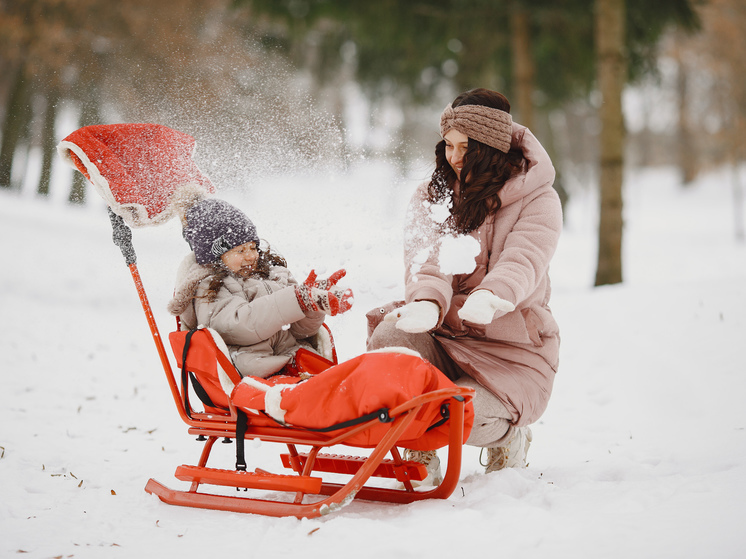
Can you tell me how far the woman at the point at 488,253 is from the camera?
9.92 ft

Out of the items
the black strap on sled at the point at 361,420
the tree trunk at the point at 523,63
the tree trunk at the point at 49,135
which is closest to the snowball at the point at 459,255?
the black strap on sled at the point at 361,420

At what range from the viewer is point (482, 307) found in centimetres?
269

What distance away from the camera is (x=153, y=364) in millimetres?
6695

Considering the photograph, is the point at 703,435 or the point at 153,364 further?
the point at 153,364

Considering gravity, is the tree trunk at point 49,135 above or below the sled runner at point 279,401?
above

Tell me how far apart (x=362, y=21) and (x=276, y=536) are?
894 centimetres

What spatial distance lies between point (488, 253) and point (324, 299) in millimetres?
795

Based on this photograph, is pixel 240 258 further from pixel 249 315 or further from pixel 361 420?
pixel 361 420

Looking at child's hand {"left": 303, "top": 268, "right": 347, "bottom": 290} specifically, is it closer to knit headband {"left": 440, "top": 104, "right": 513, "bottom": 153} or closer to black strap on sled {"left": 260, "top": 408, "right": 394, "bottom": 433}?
black strap on sled {"left": 260, "top": 408, "right": 394, "bottom": 433}

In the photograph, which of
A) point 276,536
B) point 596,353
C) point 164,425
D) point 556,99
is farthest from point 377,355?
point 556,99

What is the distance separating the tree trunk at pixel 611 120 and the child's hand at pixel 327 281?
224 inches

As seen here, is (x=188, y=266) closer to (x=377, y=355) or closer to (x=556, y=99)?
(x=377, y=355)

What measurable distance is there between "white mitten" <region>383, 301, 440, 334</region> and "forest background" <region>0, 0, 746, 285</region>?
1.21m

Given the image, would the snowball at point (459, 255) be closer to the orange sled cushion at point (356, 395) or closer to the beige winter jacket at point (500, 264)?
the beige winter jacket at point (500, 264)
